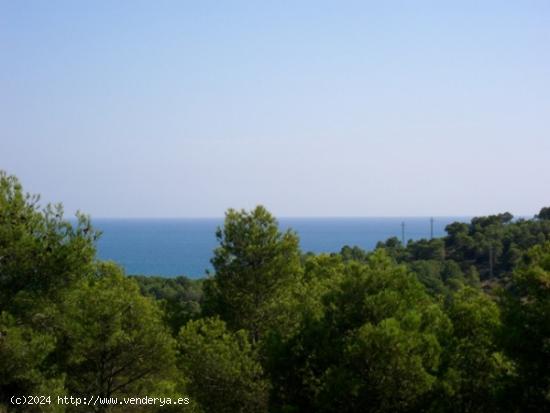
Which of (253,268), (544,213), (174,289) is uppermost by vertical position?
(544,213)

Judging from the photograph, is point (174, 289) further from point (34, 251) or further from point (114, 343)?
point (34, 251)

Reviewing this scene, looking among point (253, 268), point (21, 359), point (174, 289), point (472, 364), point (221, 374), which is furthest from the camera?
point (174, 289)

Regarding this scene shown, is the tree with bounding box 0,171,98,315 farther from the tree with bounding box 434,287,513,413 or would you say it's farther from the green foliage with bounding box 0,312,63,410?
the tree with bounding box 434,287,513,413

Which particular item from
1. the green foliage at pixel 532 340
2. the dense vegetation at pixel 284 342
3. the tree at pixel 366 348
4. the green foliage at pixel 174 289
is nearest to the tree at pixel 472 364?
the dense vegetation at pixel 284 342

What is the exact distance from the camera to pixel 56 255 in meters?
18.1

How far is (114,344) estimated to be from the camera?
68.1 ft

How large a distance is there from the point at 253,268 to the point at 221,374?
244 inches

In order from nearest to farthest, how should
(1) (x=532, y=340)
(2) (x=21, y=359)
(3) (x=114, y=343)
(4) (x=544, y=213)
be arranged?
(1) (x=532, y=340)
(2) (x=21, y=359)
(3) (x=114, y=343)
(4) (x=544, y=213)

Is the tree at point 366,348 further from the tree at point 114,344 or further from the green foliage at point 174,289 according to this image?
the green foliage at point 174,289

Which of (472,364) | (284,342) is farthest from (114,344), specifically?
(472,364)

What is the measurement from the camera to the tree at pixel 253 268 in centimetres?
2631

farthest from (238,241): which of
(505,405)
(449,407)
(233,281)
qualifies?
(505,405)

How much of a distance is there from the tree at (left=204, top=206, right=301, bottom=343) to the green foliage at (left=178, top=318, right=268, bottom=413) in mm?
4325

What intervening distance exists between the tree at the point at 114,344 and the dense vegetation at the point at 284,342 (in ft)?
0.16
